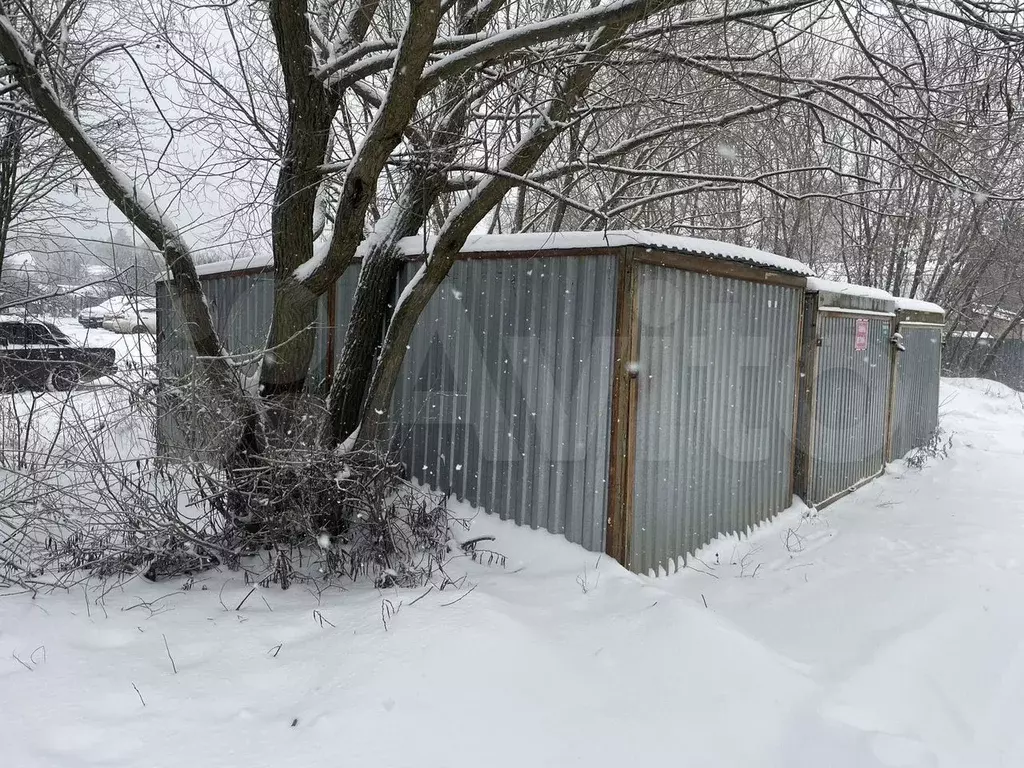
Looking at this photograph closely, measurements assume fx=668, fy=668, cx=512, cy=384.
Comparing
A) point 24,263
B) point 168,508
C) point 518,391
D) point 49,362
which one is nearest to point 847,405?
point 518,391

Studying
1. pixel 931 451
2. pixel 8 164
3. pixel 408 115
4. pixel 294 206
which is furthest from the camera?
pixel 931 451

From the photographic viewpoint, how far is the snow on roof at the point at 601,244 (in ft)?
13.5

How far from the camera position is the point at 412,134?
459 cm

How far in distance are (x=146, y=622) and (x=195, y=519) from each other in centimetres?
83

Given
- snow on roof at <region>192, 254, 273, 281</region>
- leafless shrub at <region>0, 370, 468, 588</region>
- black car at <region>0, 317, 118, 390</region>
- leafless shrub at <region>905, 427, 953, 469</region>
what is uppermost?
snow on roof at <region>192, 254, 273, 281</region>

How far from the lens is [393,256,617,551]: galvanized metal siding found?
4219mm

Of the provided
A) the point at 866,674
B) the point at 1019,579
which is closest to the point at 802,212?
the point at 1019,579

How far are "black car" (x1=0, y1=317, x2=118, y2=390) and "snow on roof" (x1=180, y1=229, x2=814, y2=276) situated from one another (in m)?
2.11

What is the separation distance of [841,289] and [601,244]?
12.5 feet

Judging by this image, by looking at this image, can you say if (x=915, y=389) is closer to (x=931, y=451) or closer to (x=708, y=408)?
(x=931, y=451)

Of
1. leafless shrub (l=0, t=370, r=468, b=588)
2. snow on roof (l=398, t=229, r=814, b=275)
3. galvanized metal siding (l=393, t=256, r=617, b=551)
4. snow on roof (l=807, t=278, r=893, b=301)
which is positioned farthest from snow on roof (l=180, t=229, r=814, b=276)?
leafless shrub (l=0, t=370, r=468, b=588)

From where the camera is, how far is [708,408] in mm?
4918

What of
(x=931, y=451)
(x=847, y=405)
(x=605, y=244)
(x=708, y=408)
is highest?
(x=605, y=244)

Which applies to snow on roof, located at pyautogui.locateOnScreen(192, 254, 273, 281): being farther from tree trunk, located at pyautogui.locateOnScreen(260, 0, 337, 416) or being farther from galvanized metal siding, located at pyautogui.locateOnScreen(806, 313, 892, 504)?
galvanized metal siding, located at pyautogui.locateOnScreen(806, 313, 892, 504)
